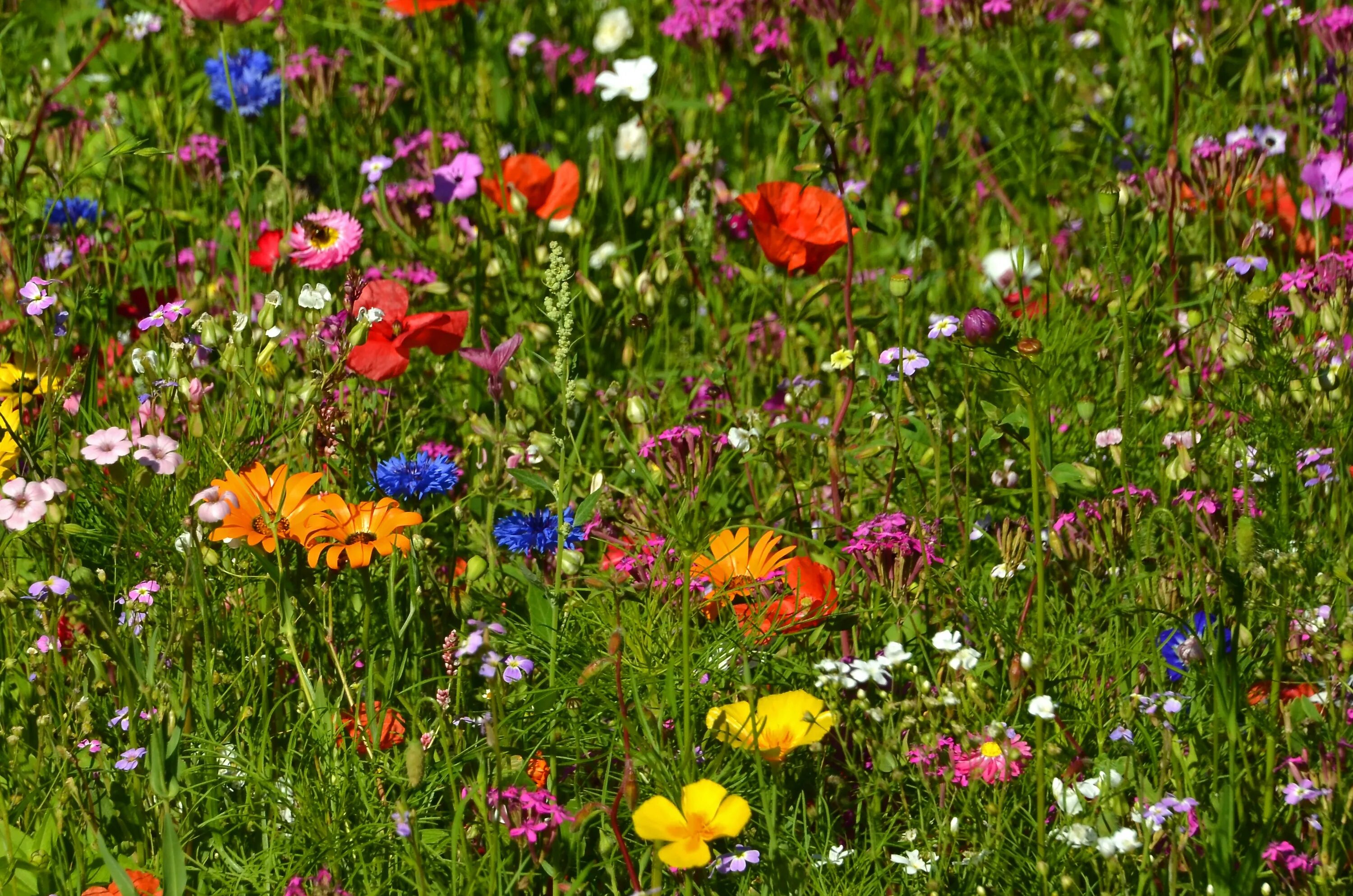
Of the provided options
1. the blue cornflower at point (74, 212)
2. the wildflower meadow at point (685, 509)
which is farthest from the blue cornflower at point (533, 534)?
the blue cornflower at point (74, 212)

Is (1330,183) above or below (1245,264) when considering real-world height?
above

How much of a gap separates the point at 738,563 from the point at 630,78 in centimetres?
177

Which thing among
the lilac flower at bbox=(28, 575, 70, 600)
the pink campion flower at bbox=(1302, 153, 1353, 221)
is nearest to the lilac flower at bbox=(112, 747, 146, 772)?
the lilac flower at bbox=(28, 575, 70, 600)

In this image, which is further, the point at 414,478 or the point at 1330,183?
the point at 1330,183

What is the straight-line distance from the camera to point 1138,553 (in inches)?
75.9

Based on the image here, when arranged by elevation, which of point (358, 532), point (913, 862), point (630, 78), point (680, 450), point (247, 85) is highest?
point (630, 78)

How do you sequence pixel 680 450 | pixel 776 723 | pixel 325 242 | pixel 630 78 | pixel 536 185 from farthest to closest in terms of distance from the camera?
1. pixel 630 78
2. pixel 536 185
3. pixel 325 242
4. pixel 680 450
5. pixel 776 723

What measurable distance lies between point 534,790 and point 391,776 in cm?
17

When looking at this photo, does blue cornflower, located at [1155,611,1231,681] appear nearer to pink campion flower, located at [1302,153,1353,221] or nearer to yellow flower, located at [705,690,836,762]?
yellow flower, located at [705,690,836,762]

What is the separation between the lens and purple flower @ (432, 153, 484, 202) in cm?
299

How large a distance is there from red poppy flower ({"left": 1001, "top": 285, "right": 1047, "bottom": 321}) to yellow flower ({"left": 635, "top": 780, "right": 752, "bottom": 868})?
3.45 ft

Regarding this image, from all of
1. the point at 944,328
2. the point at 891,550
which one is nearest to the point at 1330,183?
the point at 944,328

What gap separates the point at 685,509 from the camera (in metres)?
1.89

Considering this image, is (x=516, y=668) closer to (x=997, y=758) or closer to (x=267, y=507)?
(x=267, y=507)
